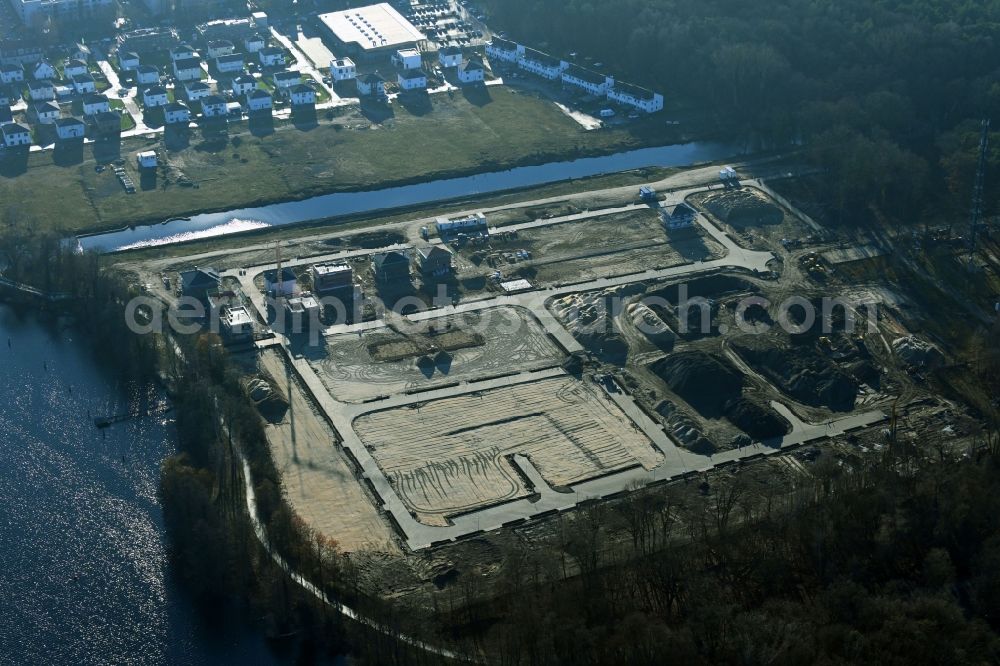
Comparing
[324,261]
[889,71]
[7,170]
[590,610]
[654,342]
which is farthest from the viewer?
[889,71]

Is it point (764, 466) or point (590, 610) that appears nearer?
point (590, 610)

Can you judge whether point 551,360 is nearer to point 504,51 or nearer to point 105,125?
point 105,125

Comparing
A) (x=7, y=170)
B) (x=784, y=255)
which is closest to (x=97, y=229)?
(x=7, y=170)

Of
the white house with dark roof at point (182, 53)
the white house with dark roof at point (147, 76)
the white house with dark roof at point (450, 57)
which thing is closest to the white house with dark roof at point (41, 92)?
the white house with dark roof at point (147, 76)

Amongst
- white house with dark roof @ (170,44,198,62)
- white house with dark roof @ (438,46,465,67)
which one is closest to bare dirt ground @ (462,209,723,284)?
white house with dark roof @ (438,46,465,67)

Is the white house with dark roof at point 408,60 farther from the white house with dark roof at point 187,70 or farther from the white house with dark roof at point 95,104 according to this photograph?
the white house with dark roof at point 95,104

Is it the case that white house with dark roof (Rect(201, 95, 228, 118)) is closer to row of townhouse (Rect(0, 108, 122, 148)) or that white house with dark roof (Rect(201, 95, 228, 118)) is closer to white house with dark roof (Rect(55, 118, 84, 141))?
row of townhouse (Rect(0, 108, 122, 148))

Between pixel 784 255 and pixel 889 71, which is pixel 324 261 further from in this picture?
pixel 889 71
